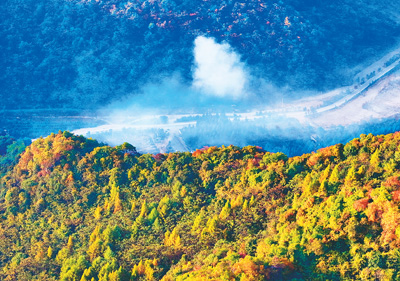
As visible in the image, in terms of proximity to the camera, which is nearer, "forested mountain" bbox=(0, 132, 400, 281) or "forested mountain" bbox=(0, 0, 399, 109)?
"forested mountain" bbox=(0, 132, 400, 281)

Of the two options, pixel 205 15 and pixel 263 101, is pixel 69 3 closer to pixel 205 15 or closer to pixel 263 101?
pixel 205 15

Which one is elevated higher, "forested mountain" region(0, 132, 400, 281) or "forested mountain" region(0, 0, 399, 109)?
"forested mountain" region(0, 0, 399, 109)

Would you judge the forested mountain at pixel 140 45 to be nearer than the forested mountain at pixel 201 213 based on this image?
No

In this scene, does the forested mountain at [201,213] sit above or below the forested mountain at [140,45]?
below

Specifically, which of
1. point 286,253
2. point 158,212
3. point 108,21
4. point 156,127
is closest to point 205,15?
point 108,21
